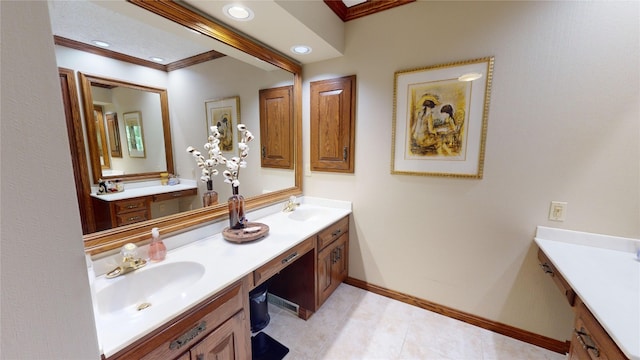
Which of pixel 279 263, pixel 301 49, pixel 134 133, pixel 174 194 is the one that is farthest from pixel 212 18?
pixel 279 263

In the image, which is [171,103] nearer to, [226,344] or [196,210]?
[196,210]

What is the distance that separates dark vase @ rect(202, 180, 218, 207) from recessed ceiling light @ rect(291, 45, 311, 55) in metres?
1.31

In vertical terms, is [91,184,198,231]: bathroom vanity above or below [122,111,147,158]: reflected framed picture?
below

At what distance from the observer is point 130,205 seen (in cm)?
135

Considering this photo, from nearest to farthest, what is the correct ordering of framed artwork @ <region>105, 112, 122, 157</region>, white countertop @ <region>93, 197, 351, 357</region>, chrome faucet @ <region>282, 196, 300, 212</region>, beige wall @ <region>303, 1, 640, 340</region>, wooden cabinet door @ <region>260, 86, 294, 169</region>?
1. white countertop @ <region>93, 197, 351, 357</region>
2. framed artwork @ <region>105, 112, 122, 157</region>
3. beige wall @ <region>303, 1, 640, 340</region>
4. wooden cabinet door @ <region>260, 86, 294, 169</region>
5. chrome faucet @ <region>282, 196, 300, 212</region>

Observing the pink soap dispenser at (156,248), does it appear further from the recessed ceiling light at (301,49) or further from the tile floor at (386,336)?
the recessed ceiling light at (301,49)

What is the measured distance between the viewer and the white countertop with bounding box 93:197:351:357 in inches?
33.1

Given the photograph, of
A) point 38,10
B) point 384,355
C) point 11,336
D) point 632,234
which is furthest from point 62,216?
point 632,234

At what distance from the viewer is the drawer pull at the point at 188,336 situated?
0.94 meters

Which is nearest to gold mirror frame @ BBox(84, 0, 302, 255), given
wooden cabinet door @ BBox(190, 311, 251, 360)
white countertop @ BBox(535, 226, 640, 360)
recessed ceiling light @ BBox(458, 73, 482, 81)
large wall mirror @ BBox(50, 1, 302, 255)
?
large wall mirror @ BBox(50, 1, 302, 255)

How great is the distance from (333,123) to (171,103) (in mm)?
1334

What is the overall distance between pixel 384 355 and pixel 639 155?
6.54 feet

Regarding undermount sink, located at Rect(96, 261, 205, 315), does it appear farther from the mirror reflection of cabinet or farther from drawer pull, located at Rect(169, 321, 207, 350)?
the mirror reflection of cabinet

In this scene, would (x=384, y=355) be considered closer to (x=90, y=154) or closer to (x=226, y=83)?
(x=90, y=154)
